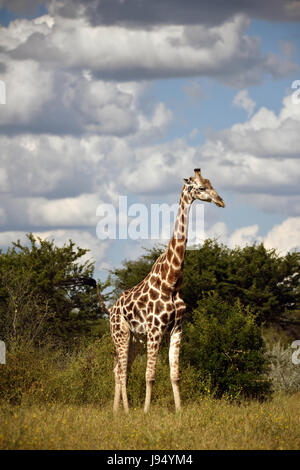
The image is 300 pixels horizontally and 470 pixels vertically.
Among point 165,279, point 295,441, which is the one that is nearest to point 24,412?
point 165,279

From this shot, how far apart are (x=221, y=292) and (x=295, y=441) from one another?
19761 millimetres

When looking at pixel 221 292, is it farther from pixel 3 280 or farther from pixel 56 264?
pixel 3 280

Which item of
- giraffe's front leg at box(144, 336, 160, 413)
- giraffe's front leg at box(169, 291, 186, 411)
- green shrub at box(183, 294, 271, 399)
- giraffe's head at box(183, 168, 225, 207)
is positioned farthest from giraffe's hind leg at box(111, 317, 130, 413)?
green shrub at box(183, 294, 271, 399)

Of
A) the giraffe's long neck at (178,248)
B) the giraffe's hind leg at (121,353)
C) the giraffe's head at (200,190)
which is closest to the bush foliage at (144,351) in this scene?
the giraffe's hind leg at (121,353)

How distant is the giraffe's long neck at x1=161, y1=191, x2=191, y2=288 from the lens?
12711 mm

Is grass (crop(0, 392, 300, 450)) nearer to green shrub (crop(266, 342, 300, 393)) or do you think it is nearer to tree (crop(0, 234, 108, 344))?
green shrub (crop(266, 342, 300, 393))

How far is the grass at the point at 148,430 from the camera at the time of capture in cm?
942

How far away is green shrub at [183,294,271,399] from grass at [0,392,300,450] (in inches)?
175

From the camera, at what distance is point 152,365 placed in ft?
41.8

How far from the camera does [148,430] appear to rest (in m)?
10.2

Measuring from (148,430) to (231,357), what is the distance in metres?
7.61

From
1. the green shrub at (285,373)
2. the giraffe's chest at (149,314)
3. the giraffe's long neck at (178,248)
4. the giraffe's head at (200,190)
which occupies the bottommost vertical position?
the green shrub at (285,373)

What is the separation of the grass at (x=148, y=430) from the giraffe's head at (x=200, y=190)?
3959 millimetres

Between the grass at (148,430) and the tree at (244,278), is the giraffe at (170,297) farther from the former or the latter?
the tree at (244,278)
